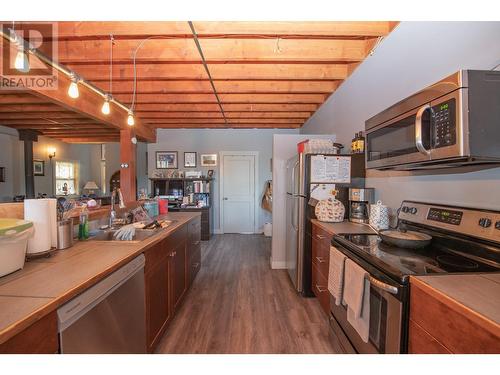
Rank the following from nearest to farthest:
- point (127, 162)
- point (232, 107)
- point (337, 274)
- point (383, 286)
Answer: point (383, 286) < point (337, 274) < point (232, 107) < point (127, 162)

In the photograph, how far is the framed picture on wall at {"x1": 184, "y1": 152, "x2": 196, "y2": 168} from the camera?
218 inches

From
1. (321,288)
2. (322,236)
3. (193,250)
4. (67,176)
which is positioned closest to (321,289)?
(321,288)

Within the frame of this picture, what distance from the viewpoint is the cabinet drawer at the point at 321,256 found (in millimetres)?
1905

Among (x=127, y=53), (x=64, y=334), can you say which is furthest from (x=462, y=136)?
(x=127, y=53)

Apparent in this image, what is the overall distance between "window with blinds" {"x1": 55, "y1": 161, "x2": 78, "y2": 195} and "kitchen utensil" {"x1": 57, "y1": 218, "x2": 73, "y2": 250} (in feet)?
24.0

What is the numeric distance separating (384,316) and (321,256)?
100 centimetres

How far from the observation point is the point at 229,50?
2166 mm

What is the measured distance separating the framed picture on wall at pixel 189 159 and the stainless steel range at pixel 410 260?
470 centimetres

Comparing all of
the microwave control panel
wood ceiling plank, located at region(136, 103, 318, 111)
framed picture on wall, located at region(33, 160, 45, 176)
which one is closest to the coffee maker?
the microwave control panel

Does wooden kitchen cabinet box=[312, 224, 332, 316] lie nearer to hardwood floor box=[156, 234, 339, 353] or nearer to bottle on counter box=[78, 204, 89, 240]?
hardwood floor box=[156, 234, 339, 353]

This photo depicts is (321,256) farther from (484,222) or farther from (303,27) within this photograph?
(303,27)

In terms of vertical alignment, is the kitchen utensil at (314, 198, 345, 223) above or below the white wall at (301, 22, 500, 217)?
below

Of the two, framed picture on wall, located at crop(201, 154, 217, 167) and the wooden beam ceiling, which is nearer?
the wooden beam ceiling

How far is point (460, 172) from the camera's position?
1.27 meters
